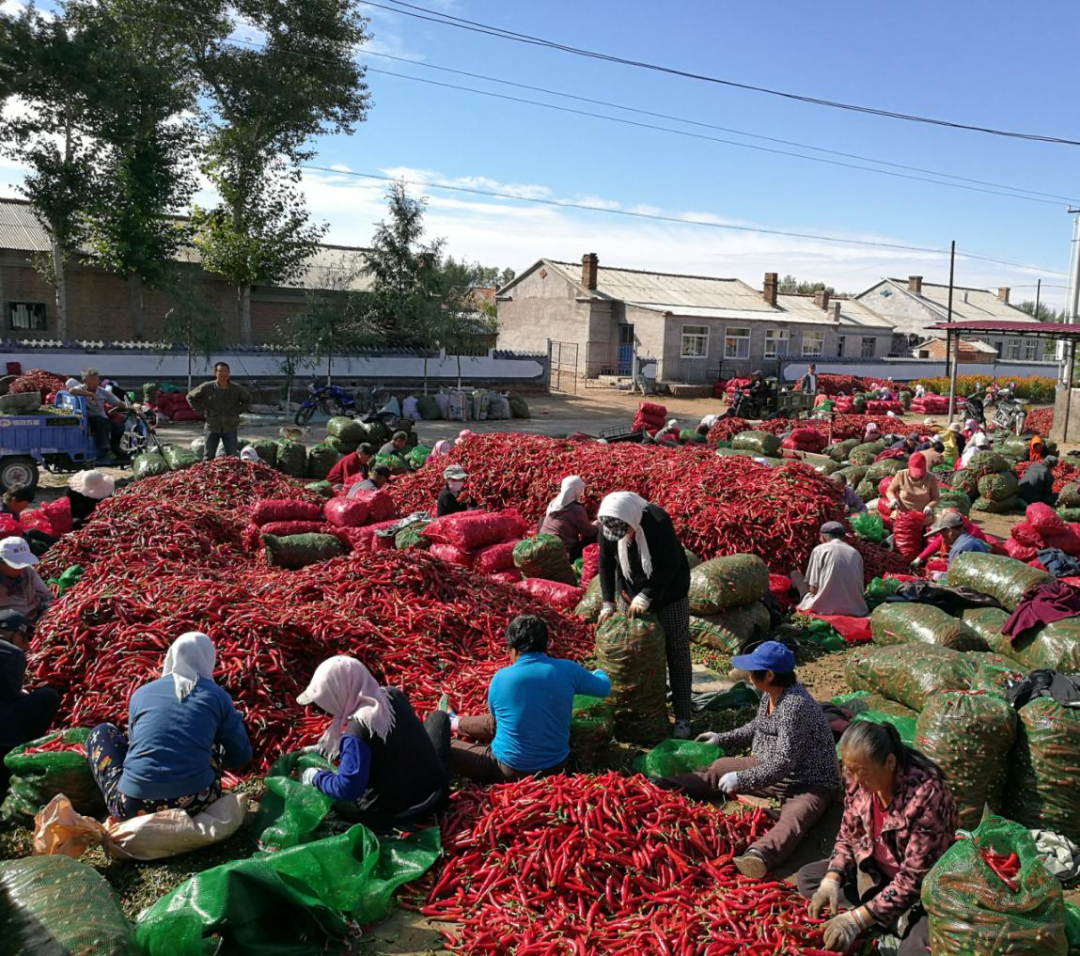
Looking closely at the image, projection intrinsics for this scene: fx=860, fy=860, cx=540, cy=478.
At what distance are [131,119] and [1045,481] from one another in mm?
26700

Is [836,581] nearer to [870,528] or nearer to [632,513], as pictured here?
[870,528]

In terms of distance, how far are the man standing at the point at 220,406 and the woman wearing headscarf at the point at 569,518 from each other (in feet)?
18.3

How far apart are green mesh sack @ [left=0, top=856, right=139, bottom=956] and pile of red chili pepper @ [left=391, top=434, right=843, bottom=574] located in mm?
6452

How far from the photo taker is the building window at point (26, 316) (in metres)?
29.6

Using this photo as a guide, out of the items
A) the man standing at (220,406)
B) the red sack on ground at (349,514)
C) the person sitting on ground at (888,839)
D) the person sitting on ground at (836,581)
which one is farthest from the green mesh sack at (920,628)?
the man standing at (220,406)

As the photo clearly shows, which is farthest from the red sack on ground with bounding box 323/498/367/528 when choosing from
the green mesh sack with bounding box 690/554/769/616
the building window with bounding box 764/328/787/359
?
the building window with bounding box 764/328/787/359

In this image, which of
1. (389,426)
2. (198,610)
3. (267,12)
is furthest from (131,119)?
(198,610)

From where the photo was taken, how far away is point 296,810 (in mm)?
4129

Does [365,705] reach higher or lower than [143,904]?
higher

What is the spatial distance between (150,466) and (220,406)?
4.08ft

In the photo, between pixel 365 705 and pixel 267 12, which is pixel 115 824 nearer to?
pixel 365 705

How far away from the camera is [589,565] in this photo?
8.34 metres

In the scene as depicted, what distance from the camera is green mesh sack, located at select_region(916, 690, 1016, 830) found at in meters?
4.30

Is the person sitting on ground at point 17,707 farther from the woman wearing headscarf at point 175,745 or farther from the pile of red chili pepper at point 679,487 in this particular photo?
the pile of red chili pepper at point 679,487
